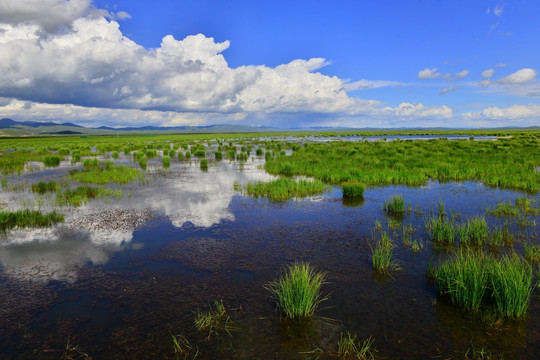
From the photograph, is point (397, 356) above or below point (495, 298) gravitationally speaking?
below

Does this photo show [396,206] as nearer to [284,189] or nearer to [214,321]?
[284,189]

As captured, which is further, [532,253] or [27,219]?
[27,219]

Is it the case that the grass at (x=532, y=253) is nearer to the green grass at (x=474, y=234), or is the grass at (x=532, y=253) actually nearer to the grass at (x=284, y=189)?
the green grass at (x=474, y=234)

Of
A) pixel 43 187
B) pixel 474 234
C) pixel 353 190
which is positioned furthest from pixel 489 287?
pixel 43 187

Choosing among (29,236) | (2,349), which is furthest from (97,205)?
(2,349)

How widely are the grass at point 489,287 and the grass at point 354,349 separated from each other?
7.85 feet

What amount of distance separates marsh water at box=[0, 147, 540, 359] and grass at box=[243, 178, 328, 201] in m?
2.60

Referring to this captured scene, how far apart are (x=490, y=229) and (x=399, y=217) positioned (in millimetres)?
3226

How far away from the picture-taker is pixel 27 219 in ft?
41.8

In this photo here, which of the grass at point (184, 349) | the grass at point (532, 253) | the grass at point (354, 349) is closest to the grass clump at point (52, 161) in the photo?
the grass at point (184, 349)

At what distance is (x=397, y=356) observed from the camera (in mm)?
5441

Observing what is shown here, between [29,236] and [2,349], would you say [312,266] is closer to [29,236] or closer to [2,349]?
[2,349]

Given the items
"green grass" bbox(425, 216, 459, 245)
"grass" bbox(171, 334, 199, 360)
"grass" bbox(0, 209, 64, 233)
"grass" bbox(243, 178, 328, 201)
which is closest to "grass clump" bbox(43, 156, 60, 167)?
"grass" bbox(0, 209, 64, 233)

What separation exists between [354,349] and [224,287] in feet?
11.4
